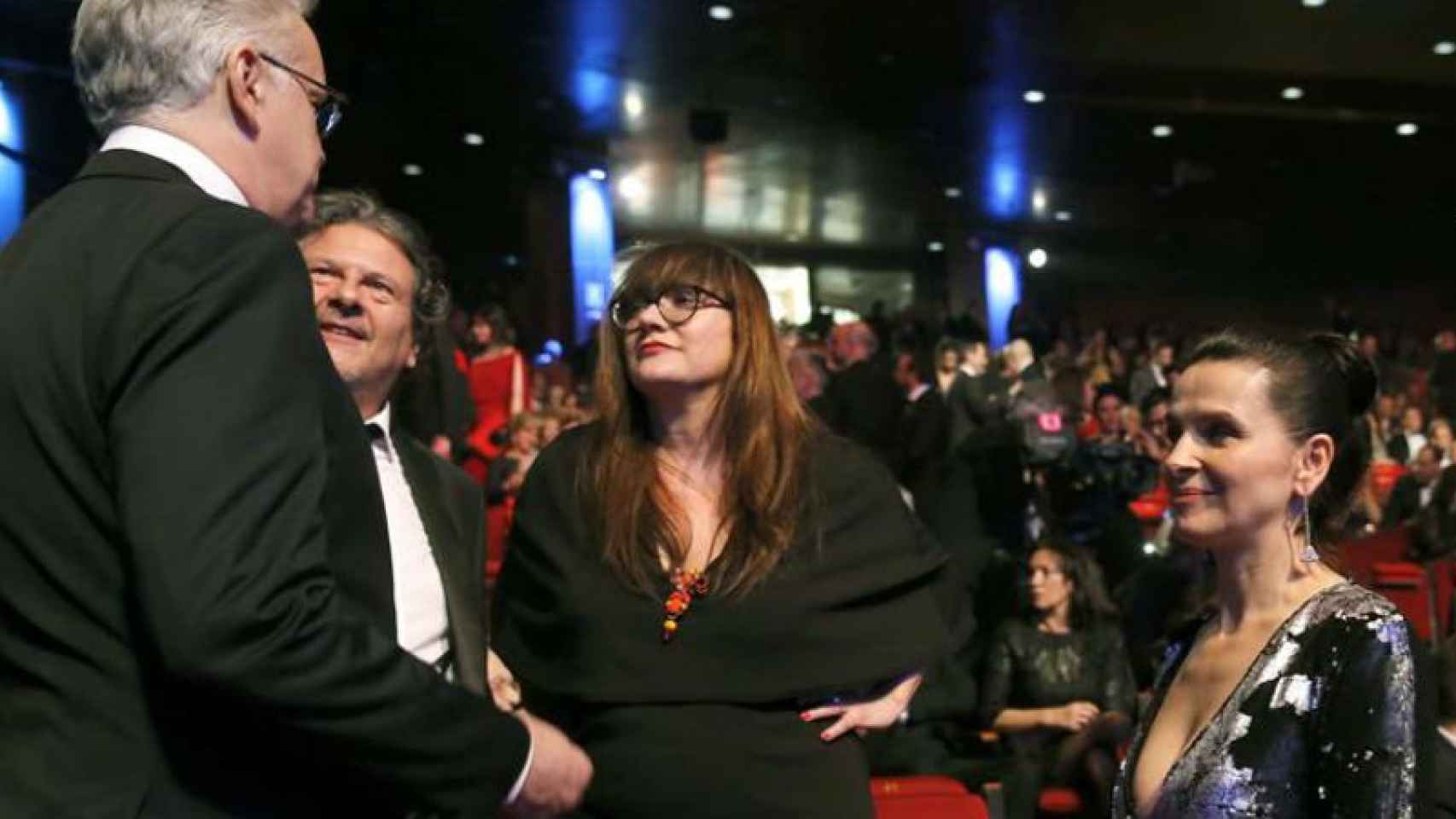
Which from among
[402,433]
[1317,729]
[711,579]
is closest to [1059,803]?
[711,579]

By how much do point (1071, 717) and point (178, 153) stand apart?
13.6ft

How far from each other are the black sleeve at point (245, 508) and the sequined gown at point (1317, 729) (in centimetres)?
94

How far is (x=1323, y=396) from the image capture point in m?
2.02

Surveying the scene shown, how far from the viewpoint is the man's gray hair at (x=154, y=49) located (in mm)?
1478

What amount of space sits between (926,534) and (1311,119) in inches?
521

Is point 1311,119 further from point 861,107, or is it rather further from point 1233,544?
point 1233,544

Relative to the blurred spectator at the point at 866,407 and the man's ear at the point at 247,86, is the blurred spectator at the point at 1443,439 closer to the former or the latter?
the blurred spectator at the point at 866,407

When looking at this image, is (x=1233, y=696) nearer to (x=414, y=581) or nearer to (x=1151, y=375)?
(x=414, y=581)

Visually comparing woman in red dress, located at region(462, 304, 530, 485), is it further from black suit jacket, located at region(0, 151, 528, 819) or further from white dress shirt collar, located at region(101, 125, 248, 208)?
black suit jacket, located at region(0, 151, 528, 819)

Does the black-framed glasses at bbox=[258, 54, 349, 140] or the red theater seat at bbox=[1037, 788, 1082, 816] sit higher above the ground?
the black-framed glasses at bbox=[258, 54, 349, 140]

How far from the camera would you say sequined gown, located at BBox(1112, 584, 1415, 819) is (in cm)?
173

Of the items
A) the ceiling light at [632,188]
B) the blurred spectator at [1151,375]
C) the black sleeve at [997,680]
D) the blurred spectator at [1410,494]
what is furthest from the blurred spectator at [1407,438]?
the ceiling light at [632,188]

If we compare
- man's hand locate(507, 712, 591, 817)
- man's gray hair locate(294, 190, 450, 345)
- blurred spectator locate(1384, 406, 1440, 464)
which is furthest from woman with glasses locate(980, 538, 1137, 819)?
blurred spectator locate(1384, 406, 1440, 464)

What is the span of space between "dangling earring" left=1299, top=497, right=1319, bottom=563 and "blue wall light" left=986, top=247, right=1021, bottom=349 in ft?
64.8
